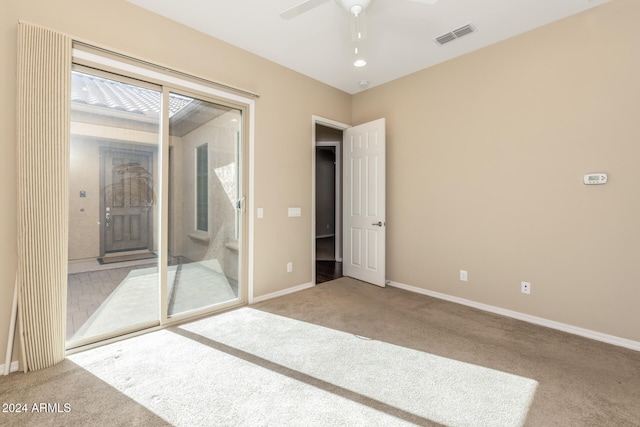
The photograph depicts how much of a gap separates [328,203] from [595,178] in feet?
21.2

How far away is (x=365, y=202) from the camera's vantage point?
4.19 m

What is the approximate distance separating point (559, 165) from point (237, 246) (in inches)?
135

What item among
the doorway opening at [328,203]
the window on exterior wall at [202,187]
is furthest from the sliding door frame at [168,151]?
the doorway opening at [328,203]

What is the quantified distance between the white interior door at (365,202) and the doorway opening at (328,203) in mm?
596

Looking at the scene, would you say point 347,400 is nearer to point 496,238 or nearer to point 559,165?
point 496,238

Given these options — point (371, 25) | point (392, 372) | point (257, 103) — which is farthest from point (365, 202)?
point (392, 372)

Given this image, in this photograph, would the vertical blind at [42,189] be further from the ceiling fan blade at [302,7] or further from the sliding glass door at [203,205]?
the ceiling fan blade at [302,7]

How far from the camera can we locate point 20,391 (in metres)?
1.76

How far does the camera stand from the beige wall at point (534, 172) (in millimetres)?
2389

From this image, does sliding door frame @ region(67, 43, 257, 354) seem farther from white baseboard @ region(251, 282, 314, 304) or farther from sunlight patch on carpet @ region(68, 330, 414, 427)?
sunlight patch on carpet @ region(68, 330, 414, 427)

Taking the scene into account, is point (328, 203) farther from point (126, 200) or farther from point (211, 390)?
point (211, 390)

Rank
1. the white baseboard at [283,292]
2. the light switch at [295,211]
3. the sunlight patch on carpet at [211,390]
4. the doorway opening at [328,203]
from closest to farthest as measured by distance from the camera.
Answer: the sunlight patch on carpet at [211,390]
the white baseboard at [283,292]
the light switch at [295,211]
the doorway opening at [328,203]

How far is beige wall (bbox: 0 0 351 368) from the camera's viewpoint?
1.98 m

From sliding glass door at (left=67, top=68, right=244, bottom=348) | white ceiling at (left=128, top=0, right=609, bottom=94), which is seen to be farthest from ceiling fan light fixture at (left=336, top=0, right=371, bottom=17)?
sliding glass door at (left=67, top=68, right=244, bottom=348)
